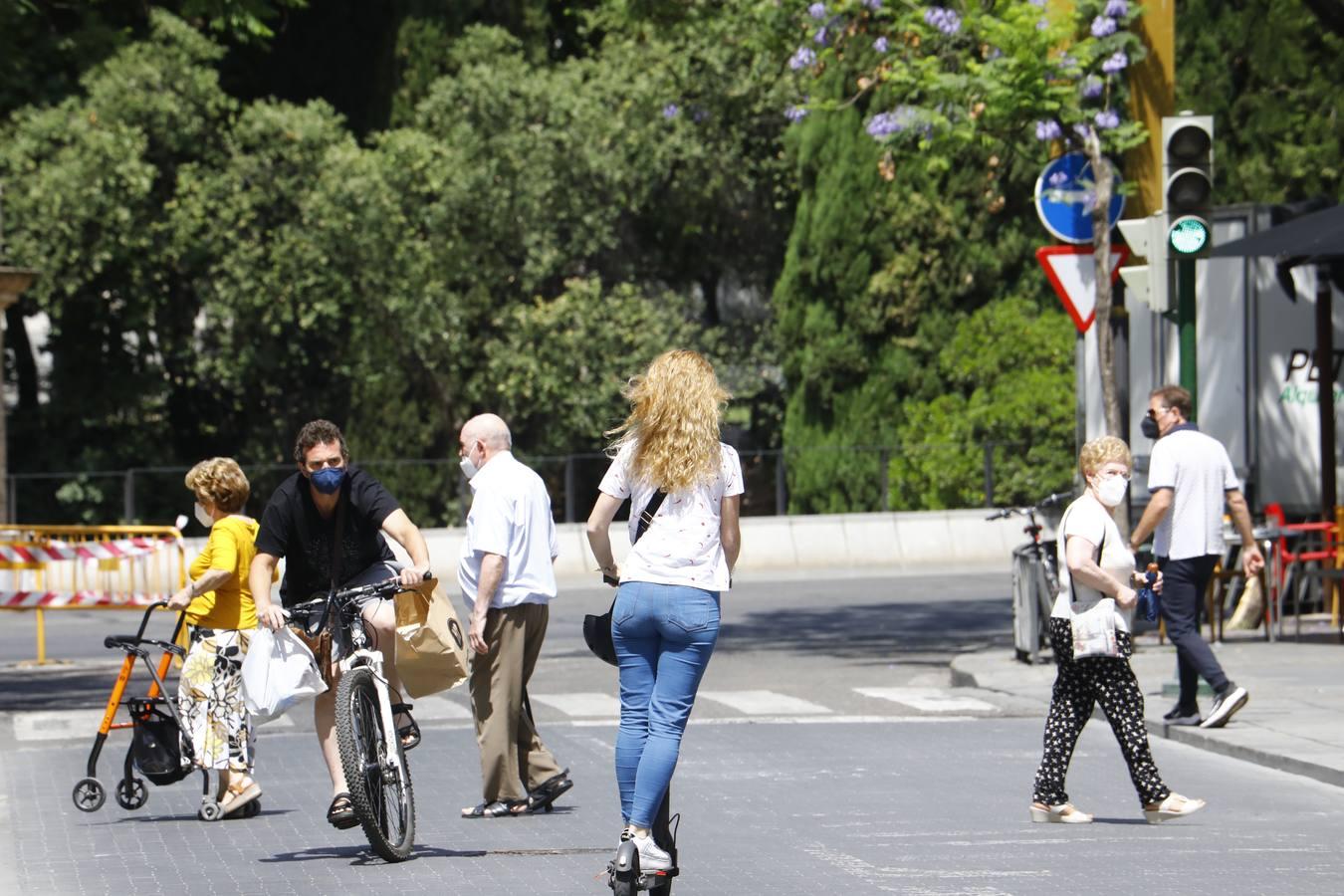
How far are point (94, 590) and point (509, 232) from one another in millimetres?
11374

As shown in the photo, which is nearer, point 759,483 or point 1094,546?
point 1094,546

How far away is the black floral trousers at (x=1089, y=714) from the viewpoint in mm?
8883

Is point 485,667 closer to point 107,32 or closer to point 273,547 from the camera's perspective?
point 273,547

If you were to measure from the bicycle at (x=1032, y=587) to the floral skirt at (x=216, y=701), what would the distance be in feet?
22.4

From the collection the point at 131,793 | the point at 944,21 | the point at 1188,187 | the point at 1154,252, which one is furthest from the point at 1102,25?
the point at 131,793

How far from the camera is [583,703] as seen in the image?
45.5ft

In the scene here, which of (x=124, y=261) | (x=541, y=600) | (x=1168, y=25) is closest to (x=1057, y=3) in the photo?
(x=1168, y=25)

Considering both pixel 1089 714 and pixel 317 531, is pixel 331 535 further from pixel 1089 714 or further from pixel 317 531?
pixel 1089 714

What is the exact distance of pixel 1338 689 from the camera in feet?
43.7

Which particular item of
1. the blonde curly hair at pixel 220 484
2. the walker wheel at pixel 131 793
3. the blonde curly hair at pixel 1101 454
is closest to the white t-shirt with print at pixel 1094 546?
the blonde curly hair at pixel 1101 454

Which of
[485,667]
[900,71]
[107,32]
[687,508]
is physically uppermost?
[107,32]

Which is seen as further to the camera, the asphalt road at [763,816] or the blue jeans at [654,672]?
the asphalt road at [763,816]

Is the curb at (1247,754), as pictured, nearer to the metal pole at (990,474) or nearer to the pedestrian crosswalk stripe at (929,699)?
the pedestrian crosswalk stripe at (929,699)

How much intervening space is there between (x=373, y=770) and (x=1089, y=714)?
294cm
